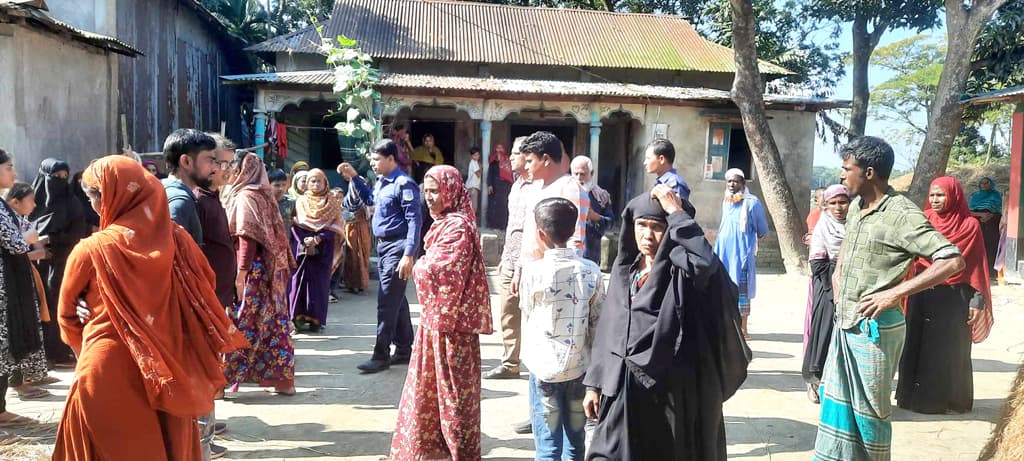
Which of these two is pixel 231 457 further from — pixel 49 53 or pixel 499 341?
pixel 49 53

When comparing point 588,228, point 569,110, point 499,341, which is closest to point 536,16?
point 569,110

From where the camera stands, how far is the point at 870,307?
2.98 meters

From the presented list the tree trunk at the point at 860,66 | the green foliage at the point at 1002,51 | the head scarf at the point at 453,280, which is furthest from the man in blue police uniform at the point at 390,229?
the tree trunk at the point at 860,66

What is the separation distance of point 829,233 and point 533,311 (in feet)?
8.74

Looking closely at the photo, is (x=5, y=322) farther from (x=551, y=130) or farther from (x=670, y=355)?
(x=551, y=130)

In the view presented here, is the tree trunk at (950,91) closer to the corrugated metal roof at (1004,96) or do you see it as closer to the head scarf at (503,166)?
the corrugated metal roof at (1004,96)

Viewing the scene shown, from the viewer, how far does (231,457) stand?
12.4ft

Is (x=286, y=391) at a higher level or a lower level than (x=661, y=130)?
lower

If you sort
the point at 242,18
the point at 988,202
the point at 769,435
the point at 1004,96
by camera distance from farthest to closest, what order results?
the point at 242,18 < the point at 988,202 < the point at 1004,96 < the point at 769,435

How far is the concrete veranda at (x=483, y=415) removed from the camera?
13.0 ft

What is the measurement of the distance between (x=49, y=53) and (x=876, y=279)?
925cm

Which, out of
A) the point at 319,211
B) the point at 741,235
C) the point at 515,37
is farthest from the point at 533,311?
the point at 515,37

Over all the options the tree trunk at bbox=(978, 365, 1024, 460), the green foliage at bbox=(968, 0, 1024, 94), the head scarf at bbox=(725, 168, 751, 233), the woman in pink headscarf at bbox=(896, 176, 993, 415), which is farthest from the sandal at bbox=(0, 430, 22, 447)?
the green foliage at bbox=(968, 0, 1024, 94)

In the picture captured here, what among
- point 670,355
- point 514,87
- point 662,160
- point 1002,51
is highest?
point 1002,51
